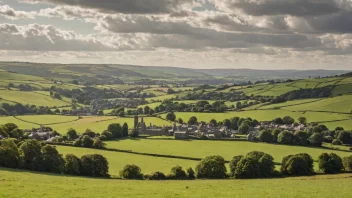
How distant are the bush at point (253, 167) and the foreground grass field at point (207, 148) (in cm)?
2024

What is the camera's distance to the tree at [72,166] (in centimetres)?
5694

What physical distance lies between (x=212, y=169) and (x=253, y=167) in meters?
6.28

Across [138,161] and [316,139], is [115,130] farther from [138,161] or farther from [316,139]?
[316,139]

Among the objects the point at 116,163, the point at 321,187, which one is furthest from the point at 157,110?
the point at 321,187

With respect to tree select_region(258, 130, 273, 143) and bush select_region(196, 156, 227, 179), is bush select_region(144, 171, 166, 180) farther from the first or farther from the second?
tree select_region(258, 130, 273, 143)

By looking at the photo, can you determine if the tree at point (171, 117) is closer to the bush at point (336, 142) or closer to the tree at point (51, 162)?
the bush at point (336, 142)

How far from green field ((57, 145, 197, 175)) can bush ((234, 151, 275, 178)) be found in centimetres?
1201

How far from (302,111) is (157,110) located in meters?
64.7

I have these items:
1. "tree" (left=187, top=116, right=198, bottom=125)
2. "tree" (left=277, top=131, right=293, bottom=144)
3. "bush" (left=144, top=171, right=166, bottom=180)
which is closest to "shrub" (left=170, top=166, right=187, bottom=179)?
"bush" (left=144, top=171, right=166, bottom=180)

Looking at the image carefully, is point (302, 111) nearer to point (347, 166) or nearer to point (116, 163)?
point (347, 166)

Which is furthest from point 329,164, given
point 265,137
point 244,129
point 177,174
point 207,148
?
point 244,129

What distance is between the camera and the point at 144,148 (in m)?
91.1

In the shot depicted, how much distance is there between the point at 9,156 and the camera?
5469cm

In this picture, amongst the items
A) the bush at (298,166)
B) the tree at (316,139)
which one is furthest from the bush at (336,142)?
the bush at (298,166)
